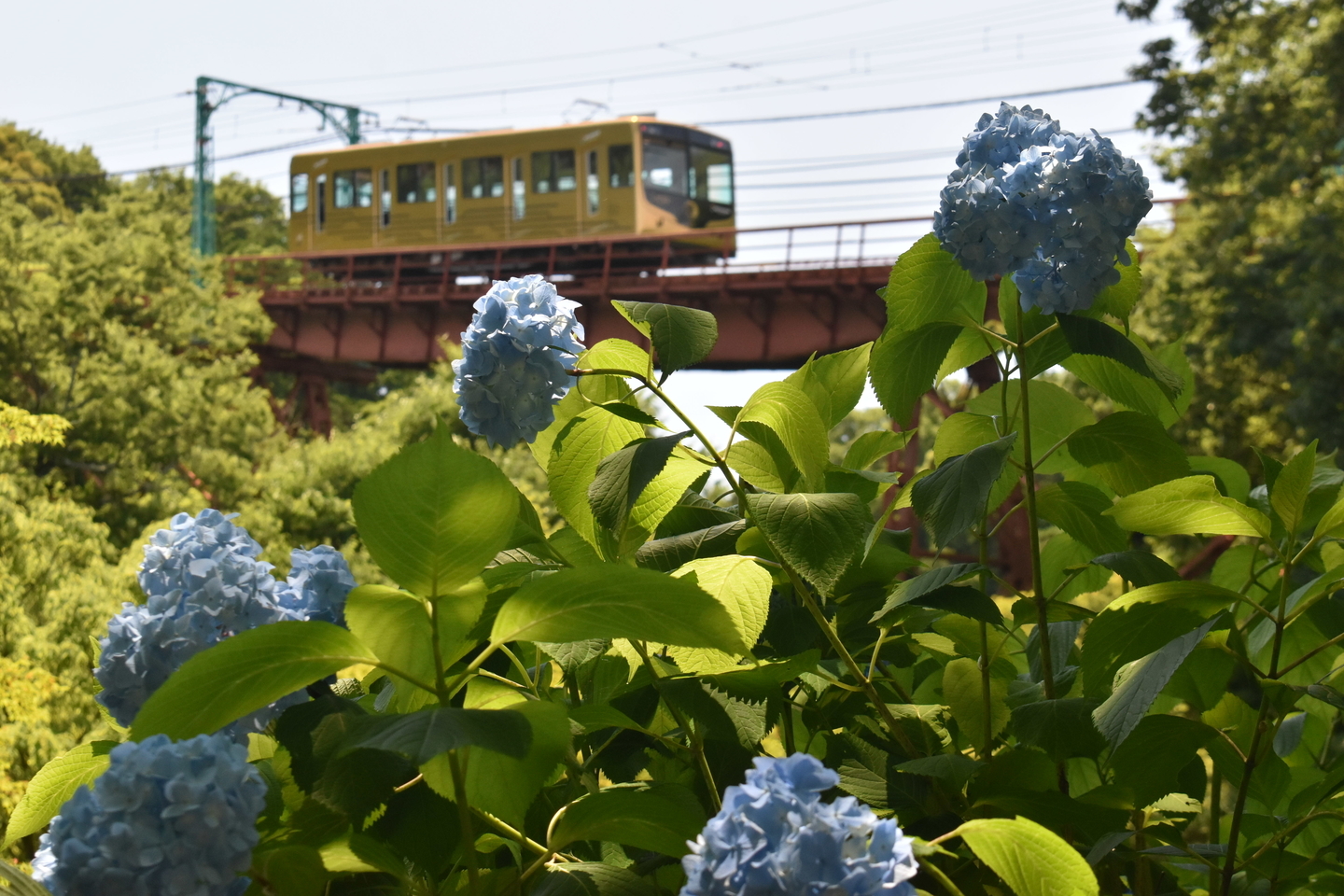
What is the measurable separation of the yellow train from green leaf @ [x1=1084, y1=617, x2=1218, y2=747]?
16.3 m

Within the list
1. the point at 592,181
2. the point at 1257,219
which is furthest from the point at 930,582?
the point at 592,181

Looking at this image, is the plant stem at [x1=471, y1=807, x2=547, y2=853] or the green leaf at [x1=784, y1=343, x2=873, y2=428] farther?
the green leaf at [x1=784, y1=343, x2=873, y2=428]

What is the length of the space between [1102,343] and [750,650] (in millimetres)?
298

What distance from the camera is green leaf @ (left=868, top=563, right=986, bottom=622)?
Answer: 27.7 inches

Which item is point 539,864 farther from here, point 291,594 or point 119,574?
point 119,574

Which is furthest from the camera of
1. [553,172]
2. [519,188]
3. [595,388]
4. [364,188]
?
[364,188]

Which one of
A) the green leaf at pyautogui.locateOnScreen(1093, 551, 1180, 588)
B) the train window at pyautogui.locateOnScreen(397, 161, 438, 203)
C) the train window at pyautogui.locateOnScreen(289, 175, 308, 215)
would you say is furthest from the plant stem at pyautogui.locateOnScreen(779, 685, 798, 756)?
the train window at pyautogui.locateOnScreen(289, 175, 308, 215)

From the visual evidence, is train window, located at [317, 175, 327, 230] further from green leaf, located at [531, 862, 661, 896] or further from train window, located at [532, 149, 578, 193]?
green leaf, located at [531, 862, 661, 896]

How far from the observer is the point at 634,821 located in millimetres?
555

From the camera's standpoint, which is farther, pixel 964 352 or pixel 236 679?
pixel 964 352

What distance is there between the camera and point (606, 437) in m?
0.81

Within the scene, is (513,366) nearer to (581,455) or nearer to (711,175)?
(581,455)

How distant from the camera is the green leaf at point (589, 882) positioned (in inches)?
21.9

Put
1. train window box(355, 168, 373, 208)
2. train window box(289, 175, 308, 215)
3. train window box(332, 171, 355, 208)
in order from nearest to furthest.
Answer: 1. train window box(355, 168, 373, 208)
2. train window box(332, 171, 355, 208)
3. train window box(289, 175, 308, 215)
